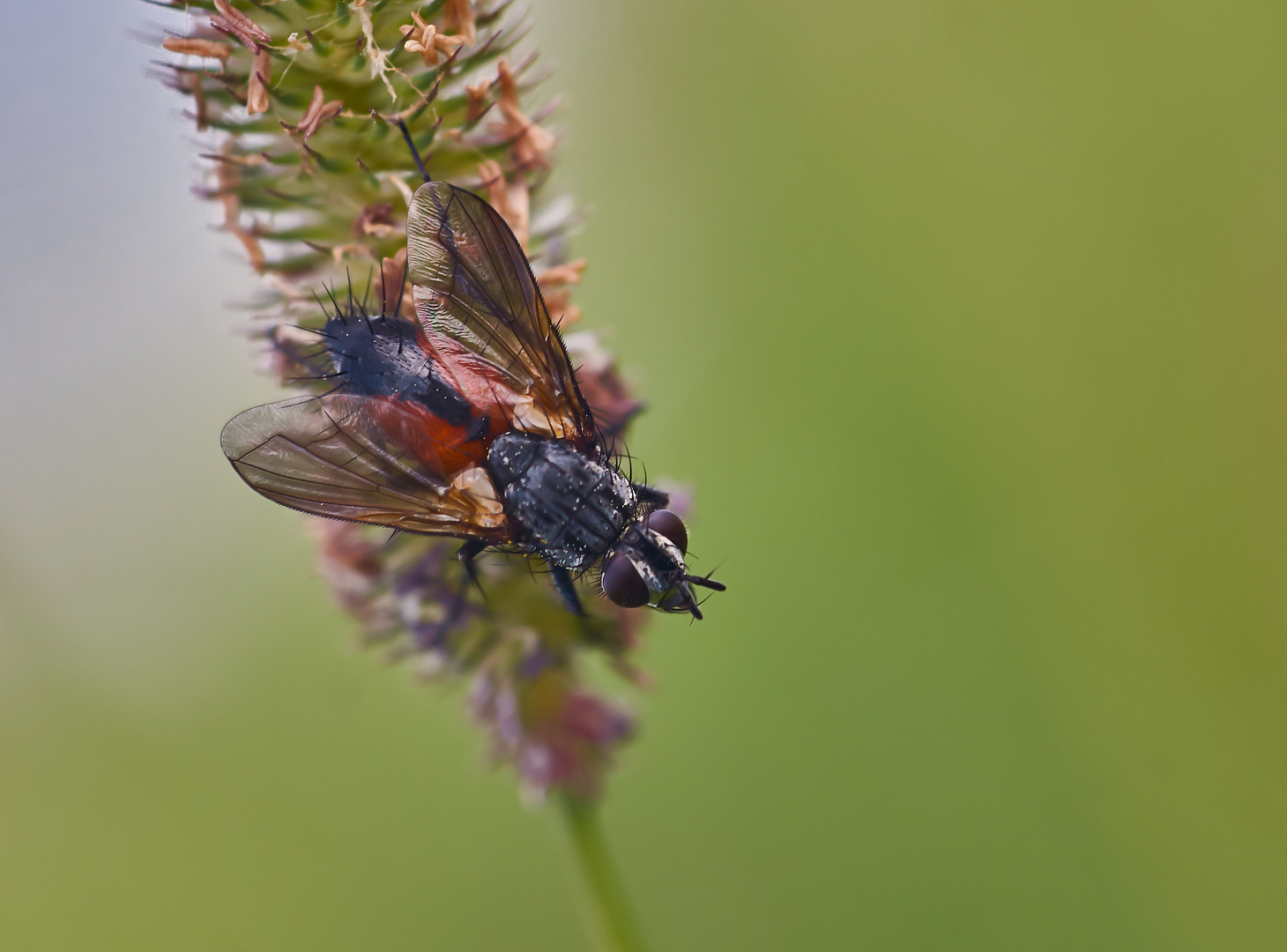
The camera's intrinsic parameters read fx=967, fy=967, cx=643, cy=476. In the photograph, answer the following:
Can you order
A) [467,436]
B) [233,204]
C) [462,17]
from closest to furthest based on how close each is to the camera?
[462,17] → [233,204] → [467,436]

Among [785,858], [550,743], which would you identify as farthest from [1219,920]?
[550,743]

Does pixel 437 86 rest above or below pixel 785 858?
above

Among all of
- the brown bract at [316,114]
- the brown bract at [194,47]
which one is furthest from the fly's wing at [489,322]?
the brown bract at [194,47]

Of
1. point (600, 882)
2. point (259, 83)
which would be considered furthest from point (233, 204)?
point (600, 882)

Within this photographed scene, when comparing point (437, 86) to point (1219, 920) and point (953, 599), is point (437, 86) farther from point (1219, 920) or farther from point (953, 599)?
point (1219, 920)

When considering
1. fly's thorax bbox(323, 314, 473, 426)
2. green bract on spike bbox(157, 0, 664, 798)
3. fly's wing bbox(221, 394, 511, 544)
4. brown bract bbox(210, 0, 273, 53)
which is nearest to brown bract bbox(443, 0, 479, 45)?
green bract on spike bbox(157, 0, 664, 798)

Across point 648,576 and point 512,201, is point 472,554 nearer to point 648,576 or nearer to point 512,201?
point 648,576
